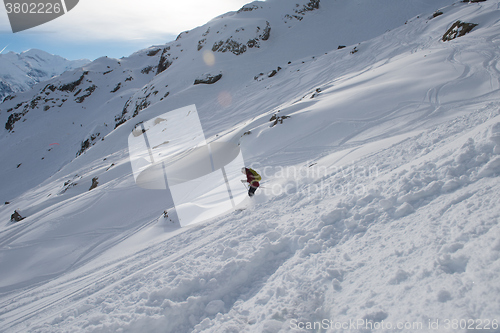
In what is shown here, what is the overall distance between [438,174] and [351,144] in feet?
15.2

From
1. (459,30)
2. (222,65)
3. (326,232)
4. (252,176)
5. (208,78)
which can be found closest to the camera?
(326,232)

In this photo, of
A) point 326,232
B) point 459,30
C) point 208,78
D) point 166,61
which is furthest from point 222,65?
point 326,232

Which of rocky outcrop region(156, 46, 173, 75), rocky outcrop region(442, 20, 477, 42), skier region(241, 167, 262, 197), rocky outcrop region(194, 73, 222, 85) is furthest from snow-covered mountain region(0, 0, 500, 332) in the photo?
rocky outcrop region(156, 46, 173, 75)

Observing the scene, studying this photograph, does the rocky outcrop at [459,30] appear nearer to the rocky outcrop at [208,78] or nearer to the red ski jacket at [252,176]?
the red ski jacket at [252,176]

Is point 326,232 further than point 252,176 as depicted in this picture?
No

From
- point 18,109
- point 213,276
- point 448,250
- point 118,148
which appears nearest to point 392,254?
point 448,250

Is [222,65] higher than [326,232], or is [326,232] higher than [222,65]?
[222,65]

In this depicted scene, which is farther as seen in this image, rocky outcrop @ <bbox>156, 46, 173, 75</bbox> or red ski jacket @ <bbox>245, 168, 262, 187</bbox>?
rocky outcrop @ <bbox>156, 46, 173, 75</bbox>

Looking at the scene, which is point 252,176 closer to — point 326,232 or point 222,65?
point 326,232

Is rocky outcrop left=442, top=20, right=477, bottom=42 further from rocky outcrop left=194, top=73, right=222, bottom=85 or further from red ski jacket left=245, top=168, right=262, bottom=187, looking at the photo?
rocky outcrop left=194, top=73, right=222, bottom=85

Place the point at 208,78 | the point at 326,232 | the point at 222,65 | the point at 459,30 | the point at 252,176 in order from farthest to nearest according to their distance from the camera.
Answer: the point at 222,65, the point at 208,78, the point at 459,30, the point at 252,176, the point at 326,232

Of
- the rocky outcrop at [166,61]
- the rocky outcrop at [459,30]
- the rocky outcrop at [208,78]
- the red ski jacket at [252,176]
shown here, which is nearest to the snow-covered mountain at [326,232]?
the rocky outcrop at [459,30]

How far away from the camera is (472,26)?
15.0 metres

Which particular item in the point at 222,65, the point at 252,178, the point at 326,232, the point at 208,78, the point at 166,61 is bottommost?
the point at 326,232
